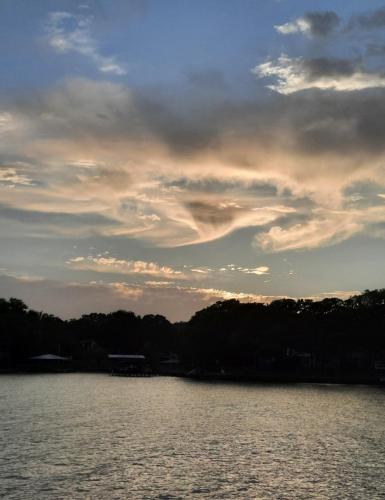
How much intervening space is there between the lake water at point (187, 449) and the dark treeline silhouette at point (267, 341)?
50.8 metres

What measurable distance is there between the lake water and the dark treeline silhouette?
50.8 metres

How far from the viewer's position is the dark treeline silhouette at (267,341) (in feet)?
404

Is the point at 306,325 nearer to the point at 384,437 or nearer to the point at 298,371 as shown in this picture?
the point at 298,371

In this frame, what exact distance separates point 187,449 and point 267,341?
91.2 m

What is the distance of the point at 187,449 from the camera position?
39.4 m

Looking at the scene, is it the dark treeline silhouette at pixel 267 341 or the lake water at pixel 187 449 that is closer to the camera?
the lake water at pixel 187 449

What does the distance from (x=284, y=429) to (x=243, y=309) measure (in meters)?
101

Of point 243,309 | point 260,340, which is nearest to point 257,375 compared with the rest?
point 260,340

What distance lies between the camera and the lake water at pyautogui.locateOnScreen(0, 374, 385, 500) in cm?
2864

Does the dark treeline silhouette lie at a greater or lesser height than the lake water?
greater

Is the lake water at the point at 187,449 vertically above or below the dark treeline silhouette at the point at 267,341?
below

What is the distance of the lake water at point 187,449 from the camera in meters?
28.6

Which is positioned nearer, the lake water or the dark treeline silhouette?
the lake water

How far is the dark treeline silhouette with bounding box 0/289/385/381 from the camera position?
4845 inches
